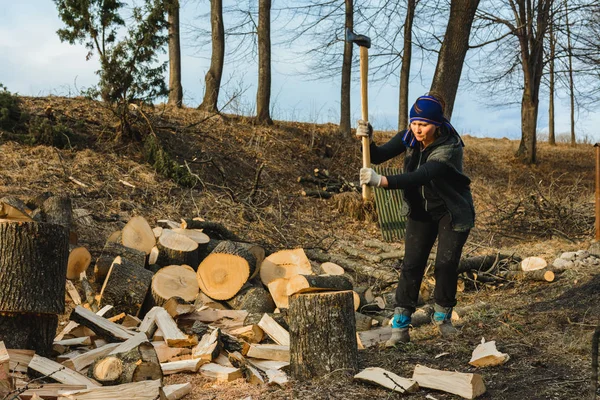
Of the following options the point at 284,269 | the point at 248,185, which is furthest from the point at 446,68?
the point at 284,269

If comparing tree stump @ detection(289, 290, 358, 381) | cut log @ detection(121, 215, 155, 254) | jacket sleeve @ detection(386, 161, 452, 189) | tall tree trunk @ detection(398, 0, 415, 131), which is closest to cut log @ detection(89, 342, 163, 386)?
tree stump @ detection(289, 290, 358, 381)

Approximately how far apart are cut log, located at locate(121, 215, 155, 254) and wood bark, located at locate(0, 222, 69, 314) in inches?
97.2

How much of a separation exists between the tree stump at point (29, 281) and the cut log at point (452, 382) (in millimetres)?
2772

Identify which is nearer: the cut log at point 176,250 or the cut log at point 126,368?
the cut log at point 126,368

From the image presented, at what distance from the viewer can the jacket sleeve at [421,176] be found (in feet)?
14.1

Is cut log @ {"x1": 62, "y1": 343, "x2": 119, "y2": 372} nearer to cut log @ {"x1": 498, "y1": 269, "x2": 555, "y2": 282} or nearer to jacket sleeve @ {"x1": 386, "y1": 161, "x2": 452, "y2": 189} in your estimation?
→ jacket sleeve @ {"x1": 386, "y1": 161, "x2": 452, "y2": 189}

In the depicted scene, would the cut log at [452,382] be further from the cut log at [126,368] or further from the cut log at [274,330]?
the cut log at [126,368]

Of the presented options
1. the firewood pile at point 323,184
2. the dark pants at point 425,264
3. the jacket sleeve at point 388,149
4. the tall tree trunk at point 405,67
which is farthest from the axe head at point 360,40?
the tall tree trunk at point 405,67

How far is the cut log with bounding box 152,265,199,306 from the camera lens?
6.26 metres

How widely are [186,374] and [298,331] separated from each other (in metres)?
0.96

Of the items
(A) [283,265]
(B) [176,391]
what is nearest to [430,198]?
(B) [176,391]

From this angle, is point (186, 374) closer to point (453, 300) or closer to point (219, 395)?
point (219, 395)

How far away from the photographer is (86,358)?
4.73 m

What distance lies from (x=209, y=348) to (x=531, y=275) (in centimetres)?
Answer: 485
